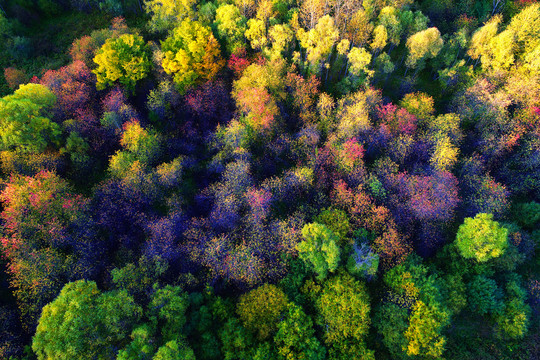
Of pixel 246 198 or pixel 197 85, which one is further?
pixel 197 85

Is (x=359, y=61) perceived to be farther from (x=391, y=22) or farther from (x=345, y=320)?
(x=345, y=320)

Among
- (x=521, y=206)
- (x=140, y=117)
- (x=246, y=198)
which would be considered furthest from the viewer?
Answer: (x=140, y=117)

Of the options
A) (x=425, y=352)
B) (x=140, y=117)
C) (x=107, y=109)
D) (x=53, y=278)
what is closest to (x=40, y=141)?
(x=107, y=109)

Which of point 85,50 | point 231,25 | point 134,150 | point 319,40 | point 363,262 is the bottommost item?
point 363,262

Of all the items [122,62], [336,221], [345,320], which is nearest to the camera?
[345,320]

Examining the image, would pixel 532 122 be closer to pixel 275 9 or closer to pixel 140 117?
pixel 275 9

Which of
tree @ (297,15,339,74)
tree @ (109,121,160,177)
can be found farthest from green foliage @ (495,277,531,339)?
tree @ (109,121,160,177)

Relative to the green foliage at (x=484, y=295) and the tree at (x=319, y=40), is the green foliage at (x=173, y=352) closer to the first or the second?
the green foliage at (x=484, y=295)

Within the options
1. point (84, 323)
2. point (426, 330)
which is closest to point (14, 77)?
point (84, 323)
